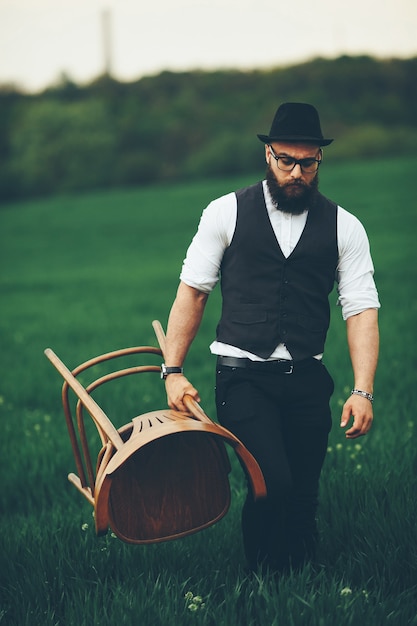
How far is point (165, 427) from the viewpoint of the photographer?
295cm

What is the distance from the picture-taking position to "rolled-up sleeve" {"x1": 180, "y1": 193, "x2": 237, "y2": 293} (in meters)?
3.43

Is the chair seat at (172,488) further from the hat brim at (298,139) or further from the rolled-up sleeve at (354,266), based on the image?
the hat brim at (298,139)

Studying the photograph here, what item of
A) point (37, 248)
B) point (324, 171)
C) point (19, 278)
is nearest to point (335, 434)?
point (19, 278)

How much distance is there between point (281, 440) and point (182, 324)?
66 cm

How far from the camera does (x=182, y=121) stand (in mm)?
43719

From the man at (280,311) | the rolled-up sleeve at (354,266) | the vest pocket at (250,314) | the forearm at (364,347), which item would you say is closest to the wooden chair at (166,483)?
the man at (280,311)

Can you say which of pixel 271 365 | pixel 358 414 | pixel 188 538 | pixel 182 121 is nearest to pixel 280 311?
pixel 271 365

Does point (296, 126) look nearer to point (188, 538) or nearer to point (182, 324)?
point (182, 324)

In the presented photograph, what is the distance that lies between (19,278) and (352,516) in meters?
16.9

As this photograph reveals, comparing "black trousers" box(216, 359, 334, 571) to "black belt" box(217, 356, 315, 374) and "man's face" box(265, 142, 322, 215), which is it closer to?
"black belt" box(217, 356, 315, 374)

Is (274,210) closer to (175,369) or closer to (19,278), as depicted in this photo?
(175,369)

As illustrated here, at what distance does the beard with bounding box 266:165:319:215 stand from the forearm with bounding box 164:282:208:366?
21.0 inches

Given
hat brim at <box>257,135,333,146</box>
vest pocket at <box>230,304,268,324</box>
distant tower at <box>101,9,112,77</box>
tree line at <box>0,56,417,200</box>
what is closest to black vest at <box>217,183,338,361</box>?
vest pocket at <box>230,304,268,324</box>

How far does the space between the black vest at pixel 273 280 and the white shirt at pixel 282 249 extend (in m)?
0.04
